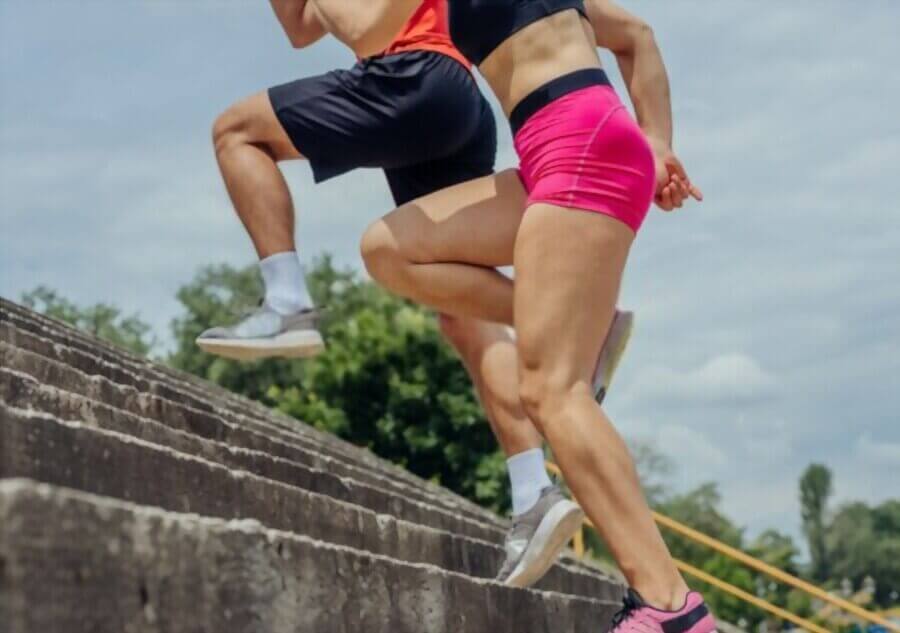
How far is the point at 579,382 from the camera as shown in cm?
315

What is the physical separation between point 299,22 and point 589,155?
1036 mm

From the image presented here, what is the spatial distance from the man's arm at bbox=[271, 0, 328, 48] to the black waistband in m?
0.72

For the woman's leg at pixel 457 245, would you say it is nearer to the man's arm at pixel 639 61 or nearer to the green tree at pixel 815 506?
the man's arm at pixel 639 61

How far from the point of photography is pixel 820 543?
114m

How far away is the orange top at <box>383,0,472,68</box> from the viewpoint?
13.5ft

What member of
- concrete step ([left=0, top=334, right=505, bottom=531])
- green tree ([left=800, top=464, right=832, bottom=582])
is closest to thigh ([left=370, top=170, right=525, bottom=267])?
concrete step ([left=0, top=334, right=505, bottom=531])

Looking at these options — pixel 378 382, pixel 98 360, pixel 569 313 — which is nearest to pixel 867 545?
pixel 378 382

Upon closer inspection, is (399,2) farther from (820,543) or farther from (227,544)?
(820,543)

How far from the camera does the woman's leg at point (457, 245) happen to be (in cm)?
349

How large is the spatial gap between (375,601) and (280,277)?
1660 mm

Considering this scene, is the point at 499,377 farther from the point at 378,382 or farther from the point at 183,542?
the point at 378,382

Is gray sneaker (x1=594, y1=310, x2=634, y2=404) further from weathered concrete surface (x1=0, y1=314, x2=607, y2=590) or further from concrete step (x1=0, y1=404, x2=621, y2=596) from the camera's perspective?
weathered concrete surface (x1=0, y1=314, x2=607, y2=590)

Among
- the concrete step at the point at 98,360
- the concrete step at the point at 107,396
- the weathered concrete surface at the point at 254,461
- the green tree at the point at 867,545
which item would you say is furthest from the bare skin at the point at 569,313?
the green tree at the point at 867,545

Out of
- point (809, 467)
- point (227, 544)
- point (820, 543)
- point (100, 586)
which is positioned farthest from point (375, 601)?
point (809, 467)
